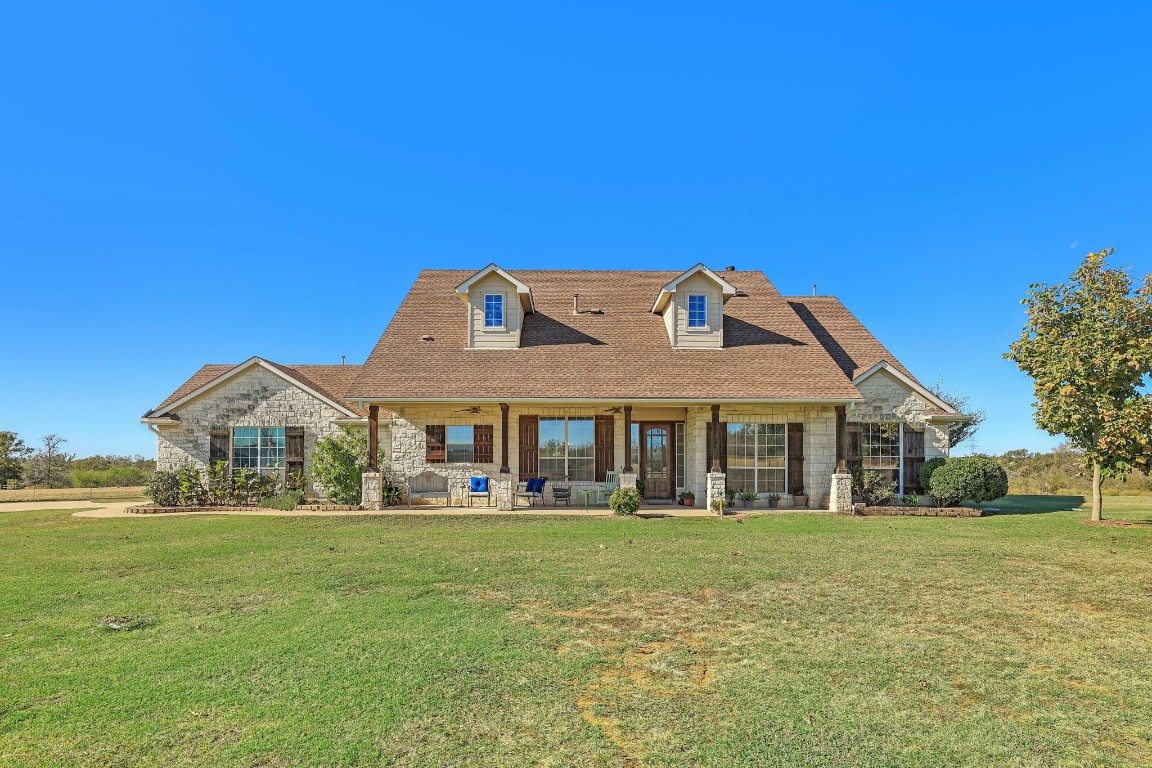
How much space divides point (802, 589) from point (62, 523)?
15805 millimetres

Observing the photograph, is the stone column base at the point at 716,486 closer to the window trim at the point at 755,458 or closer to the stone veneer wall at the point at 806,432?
the stone veneer wall at the point at 806,432

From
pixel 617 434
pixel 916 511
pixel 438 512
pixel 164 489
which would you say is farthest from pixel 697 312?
pixel 164 489

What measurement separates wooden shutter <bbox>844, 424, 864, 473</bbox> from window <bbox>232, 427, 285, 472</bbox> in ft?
53.7

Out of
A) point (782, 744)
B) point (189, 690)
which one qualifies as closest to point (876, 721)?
point (782, 744)

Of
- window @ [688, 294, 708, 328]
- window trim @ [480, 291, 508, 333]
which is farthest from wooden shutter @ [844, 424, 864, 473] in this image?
window trim @ [480, 291, 508, 333]

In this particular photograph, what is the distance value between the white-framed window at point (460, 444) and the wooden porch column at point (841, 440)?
990 cm

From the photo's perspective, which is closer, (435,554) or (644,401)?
(435,554)

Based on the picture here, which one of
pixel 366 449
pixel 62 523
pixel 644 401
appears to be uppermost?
pixel 644 401

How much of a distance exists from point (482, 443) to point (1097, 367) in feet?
48.8

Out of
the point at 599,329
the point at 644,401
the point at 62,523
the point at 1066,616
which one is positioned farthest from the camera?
the point at 599,329

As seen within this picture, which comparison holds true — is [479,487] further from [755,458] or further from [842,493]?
[842,493]

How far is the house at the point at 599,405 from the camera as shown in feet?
55.9

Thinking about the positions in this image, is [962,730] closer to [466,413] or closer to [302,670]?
[302,670]

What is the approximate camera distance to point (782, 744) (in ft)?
12.2
